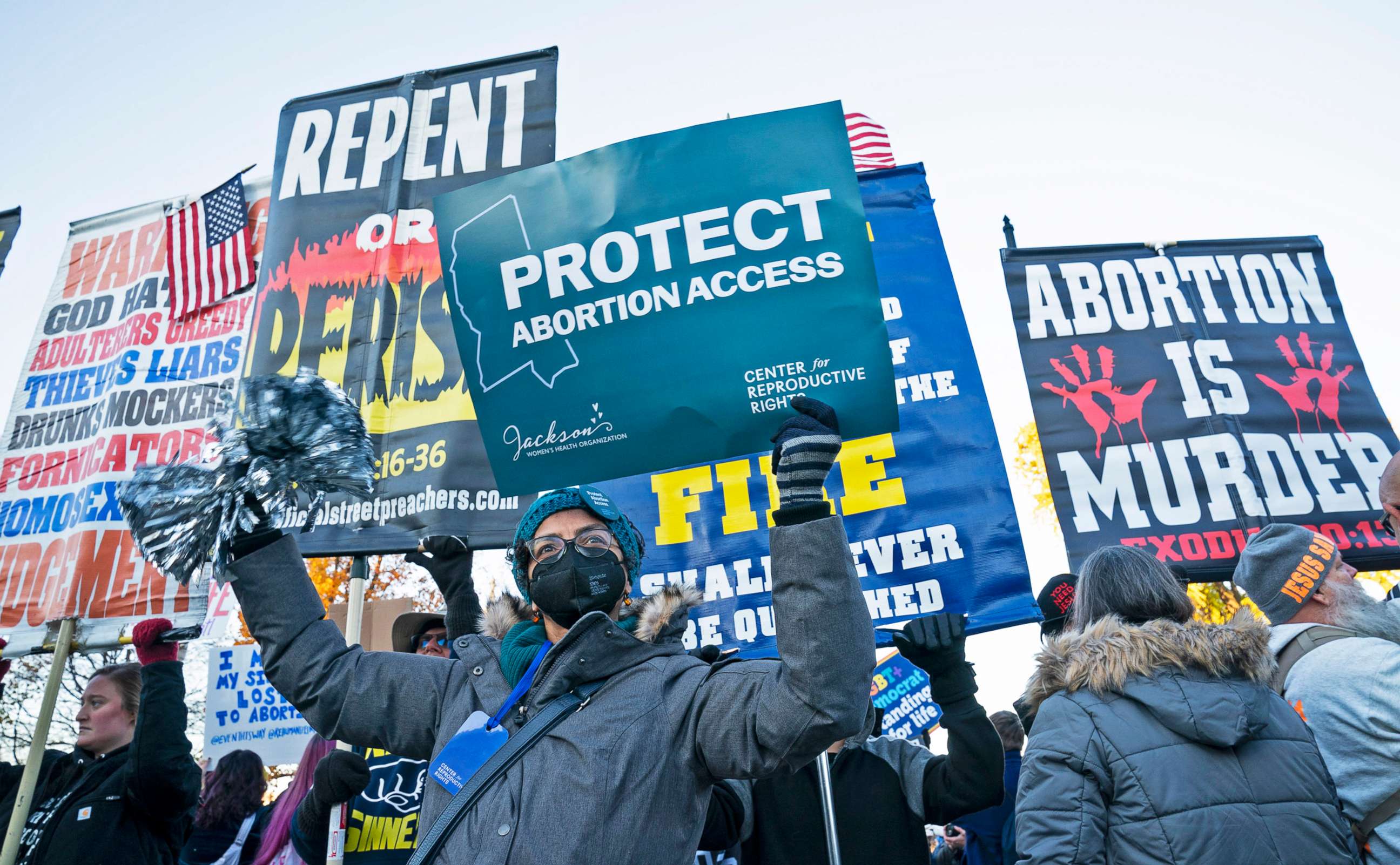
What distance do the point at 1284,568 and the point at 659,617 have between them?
2216mm

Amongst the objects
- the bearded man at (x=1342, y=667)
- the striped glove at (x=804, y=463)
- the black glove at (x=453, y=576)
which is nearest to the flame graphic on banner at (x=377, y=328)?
the black glove at (x=453, y=576)

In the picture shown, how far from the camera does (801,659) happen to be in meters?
1.68

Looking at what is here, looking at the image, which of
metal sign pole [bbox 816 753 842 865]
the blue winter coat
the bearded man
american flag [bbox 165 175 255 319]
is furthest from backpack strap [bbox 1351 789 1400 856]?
A: american flag [bbox 165 175 255 319]

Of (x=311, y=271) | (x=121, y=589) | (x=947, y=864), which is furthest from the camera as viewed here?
(x=947, y=864)

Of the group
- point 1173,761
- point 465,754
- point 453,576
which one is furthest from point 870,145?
point 465,754

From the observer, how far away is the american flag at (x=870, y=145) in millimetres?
6324

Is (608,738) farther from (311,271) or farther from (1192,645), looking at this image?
(311,271)

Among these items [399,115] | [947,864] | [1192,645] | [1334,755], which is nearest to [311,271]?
[399,115]

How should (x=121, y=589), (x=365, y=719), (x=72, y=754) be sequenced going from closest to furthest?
(x=365, y=719) < (x=72, y=754) < (x=121, y=589)

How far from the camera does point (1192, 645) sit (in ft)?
7.76

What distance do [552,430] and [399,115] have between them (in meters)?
3.35

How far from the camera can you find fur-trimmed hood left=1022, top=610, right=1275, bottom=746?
2.25 metres

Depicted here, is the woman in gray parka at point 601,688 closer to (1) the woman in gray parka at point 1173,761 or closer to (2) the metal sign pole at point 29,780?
(1) the woman in gray parka at point 1173,761

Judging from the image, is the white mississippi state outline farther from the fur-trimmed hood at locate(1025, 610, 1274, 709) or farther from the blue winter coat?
the blue winter coat
